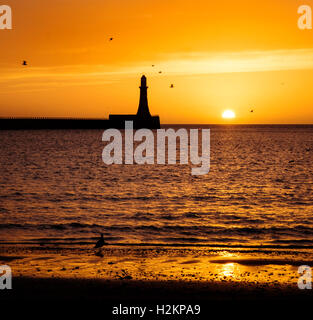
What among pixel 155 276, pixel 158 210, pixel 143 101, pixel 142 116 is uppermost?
pixel 143 101

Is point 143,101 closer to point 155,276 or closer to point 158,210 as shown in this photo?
point 158,210

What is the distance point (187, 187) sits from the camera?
28031 millimetres

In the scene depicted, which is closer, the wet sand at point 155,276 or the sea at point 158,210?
the wet sand at point 155,276

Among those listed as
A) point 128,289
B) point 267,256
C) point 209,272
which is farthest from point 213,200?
point 128,289

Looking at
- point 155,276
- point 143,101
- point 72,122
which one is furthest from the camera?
point 72,122

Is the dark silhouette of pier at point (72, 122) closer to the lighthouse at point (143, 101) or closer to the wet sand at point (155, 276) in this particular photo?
the lighthouse at point (143, 101)

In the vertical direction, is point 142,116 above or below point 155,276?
above

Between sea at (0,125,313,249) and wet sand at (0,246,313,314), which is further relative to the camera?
sea at (0,125,313,249)

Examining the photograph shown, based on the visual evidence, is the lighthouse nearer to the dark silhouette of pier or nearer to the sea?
the dark silhouette of pier

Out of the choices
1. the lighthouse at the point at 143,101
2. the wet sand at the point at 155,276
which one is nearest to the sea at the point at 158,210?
the wet sand at the point at 155,276

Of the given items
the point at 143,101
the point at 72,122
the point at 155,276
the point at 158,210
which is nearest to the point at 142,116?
the point at 143,101

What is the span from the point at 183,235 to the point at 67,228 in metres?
4.00

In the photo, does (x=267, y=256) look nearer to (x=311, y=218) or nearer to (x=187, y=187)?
(x=311, y=218)

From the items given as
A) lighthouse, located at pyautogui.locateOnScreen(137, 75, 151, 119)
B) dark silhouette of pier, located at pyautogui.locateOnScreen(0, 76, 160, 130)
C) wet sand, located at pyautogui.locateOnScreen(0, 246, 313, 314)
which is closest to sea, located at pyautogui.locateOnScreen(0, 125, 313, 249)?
wet sand, located at pyautogui.locateOnScreen(0, 246, 313, 314)
